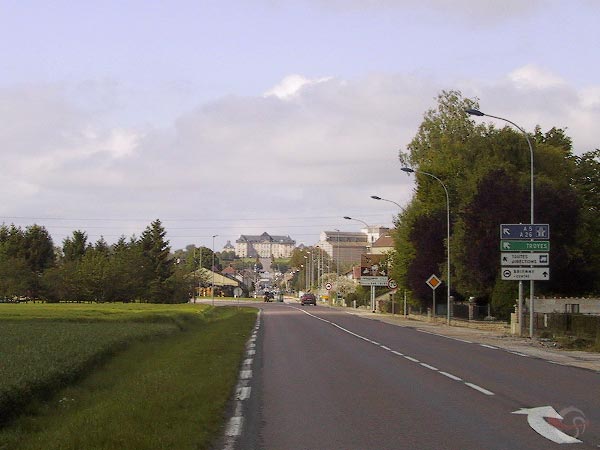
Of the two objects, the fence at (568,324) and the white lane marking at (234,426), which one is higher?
the fence at (568,324)

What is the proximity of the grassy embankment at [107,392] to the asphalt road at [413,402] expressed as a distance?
76 centimetres

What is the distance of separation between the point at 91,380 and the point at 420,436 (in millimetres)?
9611

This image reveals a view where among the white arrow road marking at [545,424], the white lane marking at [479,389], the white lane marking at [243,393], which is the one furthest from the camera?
the white lane marking at [479,389]

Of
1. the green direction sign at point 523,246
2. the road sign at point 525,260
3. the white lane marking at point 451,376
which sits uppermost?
the green direction sign at point 523,246

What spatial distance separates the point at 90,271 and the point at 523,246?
59.0 metres

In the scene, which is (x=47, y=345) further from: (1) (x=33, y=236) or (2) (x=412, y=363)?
(1) (x=33, y=236)

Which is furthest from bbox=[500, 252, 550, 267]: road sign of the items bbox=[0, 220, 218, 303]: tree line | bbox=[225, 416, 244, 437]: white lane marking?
bbox=[0, 220, 218, 303]: tree line

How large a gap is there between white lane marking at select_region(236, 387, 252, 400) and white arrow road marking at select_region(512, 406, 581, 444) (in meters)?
4.77

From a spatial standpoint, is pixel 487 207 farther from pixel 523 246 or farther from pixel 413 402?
pixel 413 402

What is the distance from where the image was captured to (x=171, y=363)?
66.0 feet

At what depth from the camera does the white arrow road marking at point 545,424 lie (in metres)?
10.3

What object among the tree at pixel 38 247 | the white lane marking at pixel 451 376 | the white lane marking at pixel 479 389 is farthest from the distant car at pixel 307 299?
the white lane marking at pixel 479 389

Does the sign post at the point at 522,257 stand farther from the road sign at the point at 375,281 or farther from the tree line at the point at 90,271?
the tree line at the point at 90,271

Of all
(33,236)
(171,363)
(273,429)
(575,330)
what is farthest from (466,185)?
(33,236)
